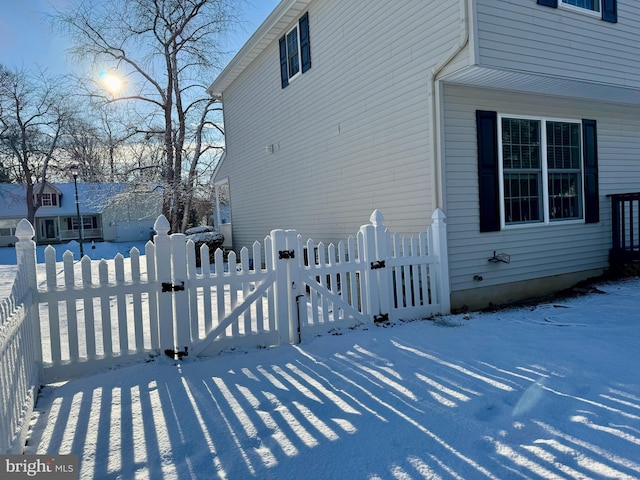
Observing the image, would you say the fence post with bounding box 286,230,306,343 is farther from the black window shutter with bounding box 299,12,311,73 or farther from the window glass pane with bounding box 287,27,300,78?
the window glass pane with bounding box 287,27,300,78

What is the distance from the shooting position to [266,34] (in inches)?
391

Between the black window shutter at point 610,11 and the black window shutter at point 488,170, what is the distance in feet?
7.22

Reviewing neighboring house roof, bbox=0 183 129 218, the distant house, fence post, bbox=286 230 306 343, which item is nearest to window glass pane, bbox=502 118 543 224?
fence post, bbox=286 230 306 343

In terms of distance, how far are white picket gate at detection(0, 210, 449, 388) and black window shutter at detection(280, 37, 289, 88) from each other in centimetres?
602

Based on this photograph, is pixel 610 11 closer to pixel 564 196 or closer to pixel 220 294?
pixel 564 196

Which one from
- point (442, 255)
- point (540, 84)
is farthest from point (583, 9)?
point (442, 255)

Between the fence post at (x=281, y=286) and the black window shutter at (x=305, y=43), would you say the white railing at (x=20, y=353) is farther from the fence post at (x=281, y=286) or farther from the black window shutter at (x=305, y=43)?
the black window shutter at (x=305, y=43)

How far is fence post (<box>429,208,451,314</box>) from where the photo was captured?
216 inches

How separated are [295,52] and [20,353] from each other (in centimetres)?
837

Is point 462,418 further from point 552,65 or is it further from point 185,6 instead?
point 185,6

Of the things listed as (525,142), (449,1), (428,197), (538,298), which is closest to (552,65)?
(525,142)

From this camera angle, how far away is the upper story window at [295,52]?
9031 mm

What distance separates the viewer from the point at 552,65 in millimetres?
5727

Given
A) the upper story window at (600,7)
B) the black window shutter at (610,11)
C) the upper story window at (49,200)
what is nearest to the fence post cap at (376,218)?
the upper story window at (600,7)
